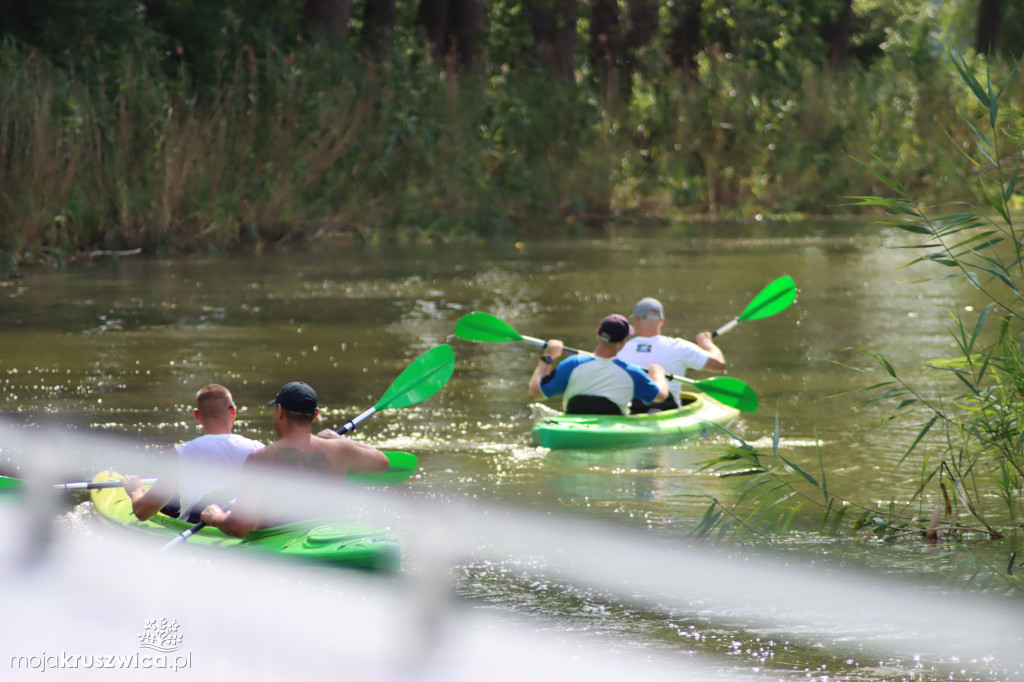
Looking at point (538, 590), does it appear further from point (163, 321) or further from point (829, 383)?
point (163, 321)

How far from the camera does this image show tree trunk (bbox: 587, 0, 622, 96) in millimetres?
26188

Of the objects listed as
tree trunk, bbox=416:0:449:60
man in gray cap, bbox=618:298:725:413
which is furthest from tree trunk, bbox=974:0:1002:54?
man in gray cap, bbox=618:298:725:413

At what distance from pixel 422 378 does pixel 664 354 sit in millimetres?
2203

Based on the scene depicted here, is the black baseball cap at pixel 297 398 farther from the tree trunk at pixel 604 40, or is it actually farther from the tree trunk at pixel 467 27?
the tree trunk at pixel 604 40

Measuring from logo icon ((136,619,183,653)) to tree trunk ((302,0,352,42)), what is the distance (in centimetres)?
1827

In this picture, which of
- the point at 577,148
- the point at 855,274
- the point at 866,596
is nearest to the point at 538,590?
the point at 866,596

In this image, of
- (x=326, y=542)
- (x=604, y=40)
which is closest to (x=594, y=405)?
(x=326, y=542)

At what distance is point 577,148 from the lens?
2361 centimetres

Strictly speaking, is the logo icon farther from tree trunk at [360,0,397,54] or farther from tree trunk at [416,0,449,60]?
tree trunk at [416,0,449,60]

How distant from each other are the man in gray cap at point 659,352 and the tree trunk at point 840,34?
27.6 meters

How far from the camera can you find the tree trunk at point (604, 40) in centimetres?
2619

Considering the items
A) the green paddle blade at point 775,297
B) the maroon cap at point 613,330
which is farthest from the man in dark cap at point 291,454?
the green paddle blade at point 775,297

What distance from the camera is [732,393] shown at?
8352 mm

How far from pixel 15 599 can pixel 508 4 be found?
91.9ft
